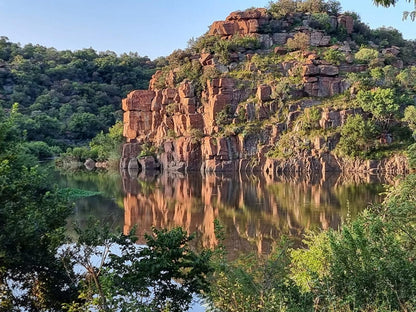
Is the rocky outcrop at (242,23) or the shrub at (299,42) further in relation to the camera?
the rocky outcrop at (242,23)

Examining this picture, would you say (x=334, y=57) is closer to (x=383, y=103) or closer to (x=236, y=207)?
(x=383, y=103)

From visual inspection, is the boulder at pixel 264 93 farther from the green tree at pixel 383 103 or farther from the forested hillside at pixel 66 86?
the forested hillside at pixel 66 86

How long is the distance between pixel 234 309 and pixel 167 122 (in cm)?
5965

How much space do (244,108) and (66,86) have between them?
59.7m

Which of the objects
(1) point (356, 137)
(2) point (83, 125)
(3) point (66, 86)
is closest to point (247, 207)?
(1) point (356, 137)

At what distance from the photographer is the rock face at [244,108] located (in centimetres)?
5469

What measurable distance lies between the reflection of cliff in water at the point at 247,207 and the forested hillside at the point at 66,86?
4999cm

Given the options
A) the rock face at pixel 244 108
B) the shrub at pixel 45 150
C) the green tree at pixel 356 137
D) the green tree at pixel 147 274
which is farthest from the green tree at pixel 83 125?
the green tree at pixel 147 274

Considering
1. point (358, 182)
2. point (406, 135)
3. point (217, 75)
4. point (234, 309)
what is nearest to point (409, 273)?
point (234, 309)

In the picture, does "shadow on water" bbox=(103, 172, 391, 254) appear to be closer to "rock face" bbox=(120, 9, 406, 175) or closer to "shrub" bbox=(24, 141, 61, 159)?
"rock face" bbox=(120, 9, 406, 175)

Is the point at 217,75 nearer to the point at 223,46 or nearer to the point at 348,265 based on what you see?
the point at 223,46

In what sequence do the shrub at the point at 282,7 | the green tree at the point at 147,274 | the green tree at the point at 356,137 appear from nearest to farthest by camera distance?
the green tree at the point at 147,274 → the green tree at the point at 356,137 → the shrub at the point at 282,7

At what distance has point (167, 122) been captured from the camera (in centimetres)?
6650

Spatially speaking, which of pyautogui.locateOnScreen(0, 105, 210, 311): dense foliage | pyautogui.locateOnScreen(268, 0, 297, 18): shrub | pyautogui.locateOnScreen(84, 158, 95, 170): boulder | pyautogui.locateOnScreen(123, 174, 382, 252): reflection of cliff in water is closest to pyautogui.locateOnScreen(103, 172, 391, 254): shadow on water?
pyautogui.locateOnScreen(123, 174, 382, 252): reflection of cliff in water
